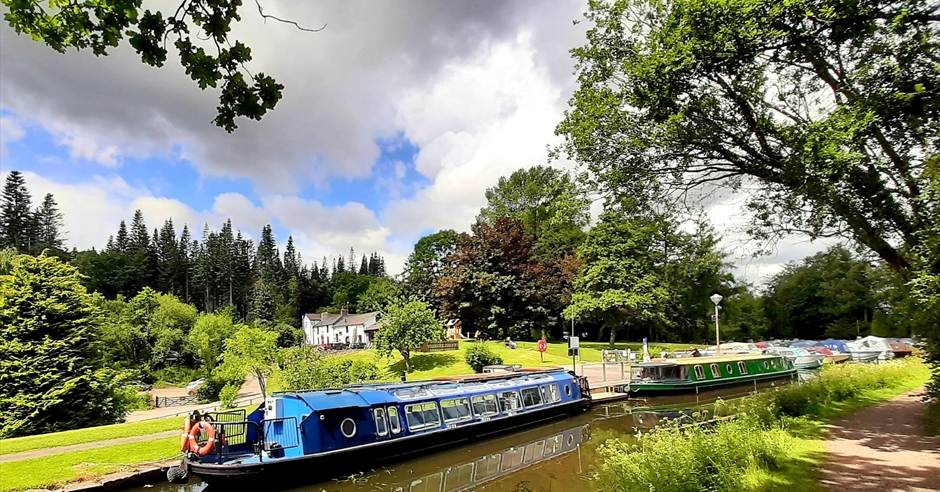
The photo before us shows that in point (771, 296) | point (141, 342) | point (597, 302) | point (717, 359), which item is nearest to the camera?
point (717, 359)

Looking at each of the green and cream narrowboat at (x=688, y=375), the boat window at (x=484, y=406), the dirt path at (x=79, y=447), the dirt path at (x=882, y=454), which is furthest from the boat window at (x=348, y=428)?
the green and cream narrowboat at (x=688, y=375)

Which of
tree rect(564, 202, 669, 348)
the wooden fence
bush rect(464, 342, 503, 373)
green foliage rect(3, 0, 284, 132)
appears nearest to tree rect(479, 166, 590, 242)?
tree rect(564, 202, 669, 348)

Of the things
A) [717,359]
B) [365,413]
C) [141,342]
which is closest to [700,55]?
[365,413]

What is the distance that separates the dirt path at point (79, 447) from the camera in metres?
12.8

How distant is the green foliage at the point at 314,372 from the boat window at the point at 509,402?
21.9ft

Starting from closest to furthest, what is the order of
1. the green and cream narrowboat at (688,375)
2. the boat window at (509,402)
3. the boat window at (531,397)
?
the boat window at (509,402)
the boat window at (531,397)
the green and cream narrowboat at (688,375)

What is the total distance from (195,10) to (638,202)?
1113 centimetres

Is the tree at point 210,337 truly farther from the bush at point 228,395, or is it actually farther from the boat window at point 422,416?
the boat window at point 422,416

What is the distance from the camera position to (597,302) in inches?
1663

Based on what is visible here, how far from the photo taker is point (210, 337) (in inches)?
1603

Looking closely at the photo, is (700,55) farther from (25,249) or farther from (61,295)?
(25,249)

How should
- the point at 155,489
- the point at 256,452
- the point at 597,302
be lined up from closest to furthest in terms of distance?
the point at 155,489, the point at 256,452, the point at 597,302

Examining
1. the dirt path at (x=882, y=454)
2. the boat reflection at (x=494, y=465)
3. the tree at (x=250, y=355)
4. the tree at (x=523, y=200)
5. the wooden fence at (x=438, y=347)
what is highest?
the tree at (x=523, y=200)

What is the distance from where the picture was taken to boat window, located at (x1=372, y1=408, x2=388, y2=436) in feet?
46.7
